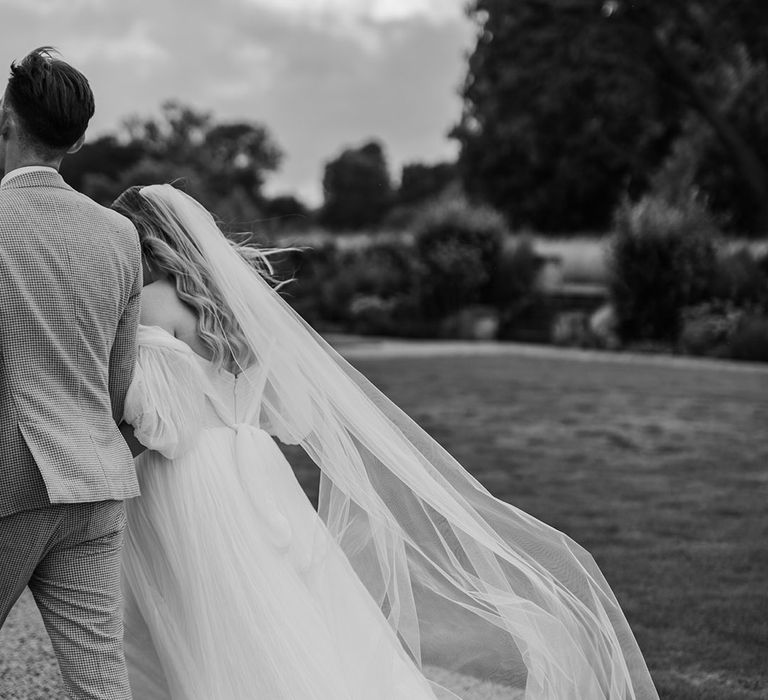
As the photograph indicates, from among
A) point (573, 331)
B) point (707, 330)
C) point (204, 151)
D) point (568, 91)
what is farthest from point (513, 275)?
point (204, 151)

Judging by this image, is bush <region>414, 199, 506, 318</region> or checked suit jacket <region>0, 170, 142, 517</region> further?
bush <region>414, 199, 506, 318</region>

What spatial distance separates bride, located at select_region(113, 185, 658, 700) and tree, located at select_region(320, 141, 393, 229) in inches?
3294

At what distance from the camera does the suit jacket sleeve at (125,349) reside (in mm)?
2494

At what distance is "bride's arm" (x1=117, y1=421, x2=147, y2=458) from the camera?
2.71m

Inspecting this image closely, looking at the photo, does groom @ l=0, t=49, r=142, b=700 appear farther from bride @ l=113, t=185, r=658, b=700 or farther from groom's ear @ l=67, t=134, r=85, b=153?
bride @ l=113, t=185, r=658, b=700

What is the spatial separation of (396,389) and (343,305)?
573 inches

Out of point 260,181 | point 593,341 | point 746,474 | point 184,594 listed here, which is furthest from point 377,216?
point 184,594

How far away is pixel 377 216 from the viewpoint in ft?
293

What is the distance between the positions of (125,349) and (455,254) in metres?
22.0

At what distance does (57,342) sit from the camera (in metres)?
2.26

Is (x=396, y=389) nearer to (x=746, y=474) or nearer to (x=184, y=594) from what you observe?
(x=746, y=474)

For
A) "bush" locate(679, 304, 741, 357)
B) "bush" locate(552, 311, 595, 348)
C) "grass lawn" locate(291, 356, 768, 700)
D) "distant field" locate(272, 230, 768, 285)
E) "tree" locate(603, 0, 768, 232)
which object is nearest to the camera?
"grass lawn" locate(291, 356, 768, 700)


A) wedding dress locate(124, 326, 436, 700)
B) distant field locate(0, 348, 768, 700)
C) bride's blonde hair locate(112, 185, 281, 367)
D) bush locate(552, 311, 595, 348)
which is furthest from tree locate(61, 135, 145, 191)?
wedding dress locate(124, 326, 436, 700)

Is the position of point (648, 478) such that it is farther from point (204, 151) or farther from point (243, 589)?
point (204, 151)
